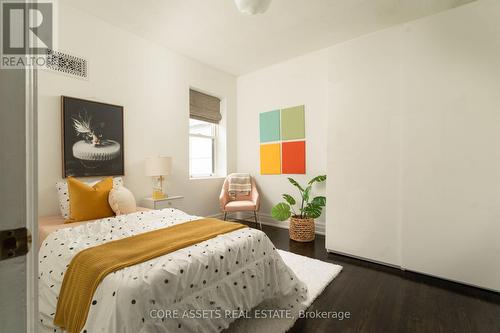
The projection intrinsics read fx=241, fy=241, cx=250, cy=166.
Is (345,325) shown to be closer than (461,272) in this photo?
Yes

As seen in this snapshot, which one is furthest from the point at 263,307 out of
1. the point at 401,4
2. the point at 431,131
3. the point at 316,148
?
the point at 401,4

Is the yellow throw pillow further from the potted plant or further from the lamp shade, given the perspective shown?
the potted plant

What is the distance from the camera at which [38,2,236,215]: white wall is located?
2557 mm

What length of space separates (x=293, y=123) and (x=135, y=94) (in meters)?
2.43

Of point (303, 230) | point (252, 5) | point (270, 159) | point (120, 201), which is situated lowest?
point (303, 230)

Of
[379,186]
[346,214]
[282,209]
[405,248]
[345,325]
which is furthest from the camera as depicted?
[282,209]

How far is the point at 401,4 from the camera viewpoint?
102 inches

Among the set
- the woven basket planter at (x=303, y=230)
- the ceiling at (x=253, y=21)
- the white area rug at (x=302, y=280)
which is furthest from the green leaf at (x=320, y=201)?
the ceiling at (x=253, y=21)

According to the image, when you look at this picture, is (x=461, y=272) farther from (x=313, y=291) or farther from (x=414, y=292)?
(x=313, y=291)

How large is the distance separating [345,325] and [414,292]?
0.89 meters

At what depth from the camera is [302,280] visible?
2.31 meters

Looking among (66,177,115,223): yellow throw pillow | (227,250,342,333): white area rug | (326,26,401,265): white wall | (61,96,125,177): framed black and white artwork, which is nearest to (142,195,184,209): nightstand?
(61,96,125,177): framed black and white artwork

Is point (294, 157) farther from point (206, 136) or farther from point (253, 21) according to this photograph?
point (253, 21)

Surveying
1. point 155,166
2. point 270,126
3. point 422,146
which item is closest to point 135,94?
point 155,166
